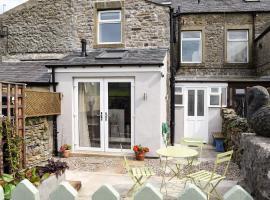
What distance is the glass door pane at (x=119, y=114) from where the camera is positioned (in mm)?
9234

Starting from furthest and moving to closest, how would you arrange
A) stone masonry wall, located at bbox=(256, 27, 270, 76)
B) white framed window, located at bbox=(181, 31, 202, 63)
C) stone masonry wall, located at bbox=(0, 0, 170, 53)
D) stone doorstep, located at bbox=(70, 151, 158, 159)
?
white framed window, located at bbox=(181, 31, 202, 63), stone masonry wall, located at bbox=(256, 27, 270, 76), stone masonry wall, located at bbox=(0, 0, 170, 53), stone doorstep, located at bbox=(70, 151, 158, 159)

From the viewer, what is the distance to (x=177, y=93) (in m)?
13.6

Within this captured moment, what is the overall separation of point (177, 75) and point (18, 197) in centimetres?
1371

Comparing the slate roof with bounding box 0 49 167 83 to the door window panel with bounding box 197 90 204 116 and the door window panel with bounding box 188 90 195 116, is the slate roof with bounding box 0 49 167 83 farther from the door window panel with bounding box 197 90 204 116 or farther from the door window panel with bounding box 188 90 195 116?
the door window panel with bounding box 197 90 204 116

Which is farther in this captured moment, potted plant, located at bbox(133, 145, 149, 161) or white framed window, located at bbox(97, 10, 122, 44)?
white framed window, located at bbox(97, 10, 122, 44)

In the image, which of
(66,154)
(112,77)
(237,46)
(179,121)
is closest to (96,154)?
(66,154)

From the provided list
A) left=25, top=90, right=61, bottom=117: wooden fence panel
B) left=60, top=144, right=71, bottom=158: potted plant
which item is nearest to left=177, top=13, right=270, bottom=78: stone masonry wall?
left=25, top=90, right=61, bottom=117: wooden fence panel

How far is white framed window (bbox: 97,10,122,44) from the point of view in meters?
12.0

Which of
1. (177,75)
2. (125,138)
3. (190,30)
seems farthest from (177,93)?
(125,138)

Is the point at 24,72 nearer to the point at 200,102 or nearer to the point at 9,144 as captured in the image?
the point at 9,144

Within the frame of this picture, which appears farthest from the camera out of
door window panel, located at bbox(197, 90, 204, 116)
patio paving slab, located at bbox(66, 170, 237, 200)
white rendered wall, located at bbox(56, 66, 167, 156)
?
door window panel, located at bbox(197, 90, 204, 116)

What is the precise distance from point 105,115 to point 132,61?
201 centimetres

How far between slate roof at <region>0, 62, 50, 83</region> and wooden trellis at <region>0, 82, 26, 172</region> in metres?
3.01

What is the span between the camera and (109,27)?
12148 mm
